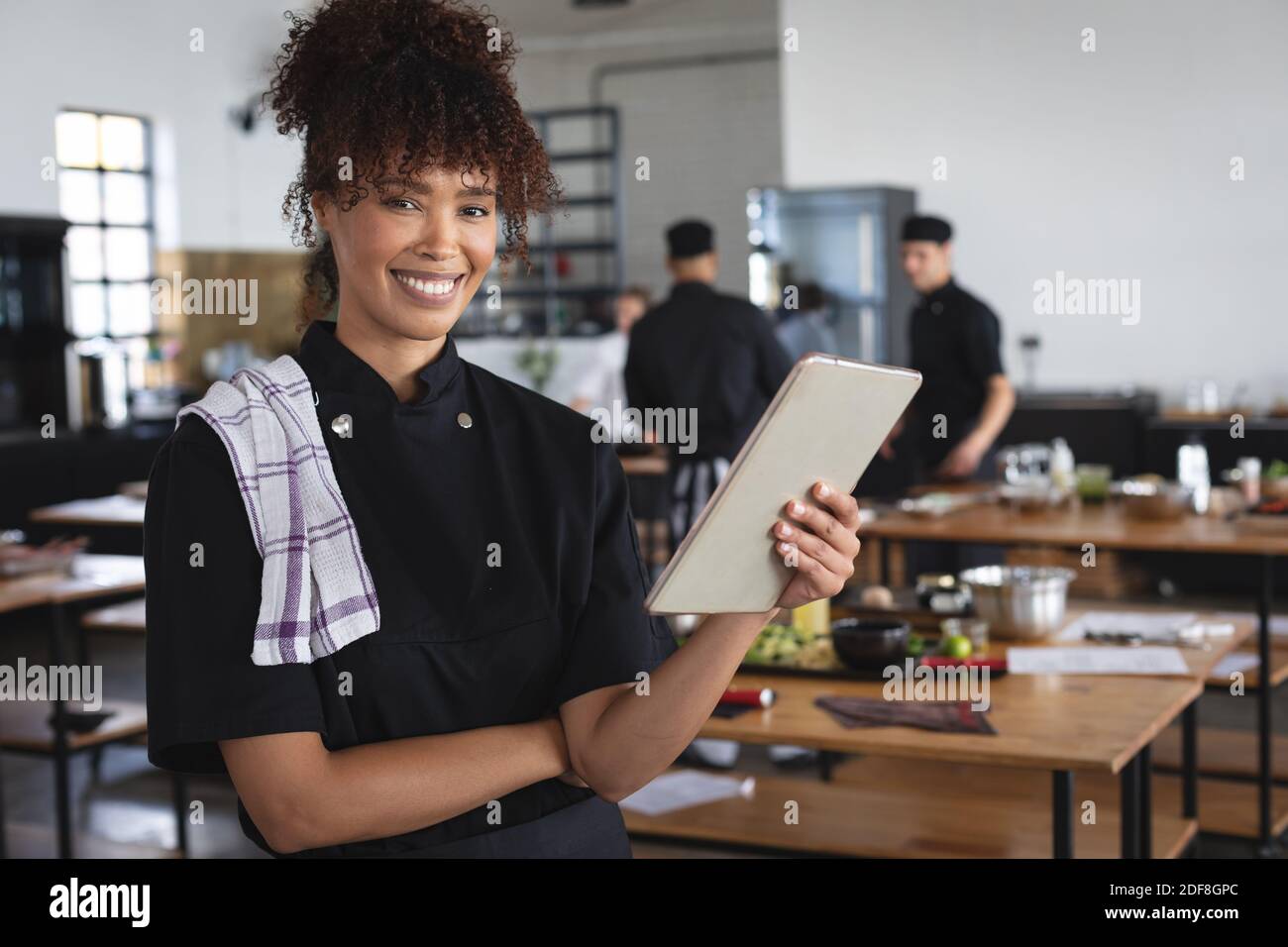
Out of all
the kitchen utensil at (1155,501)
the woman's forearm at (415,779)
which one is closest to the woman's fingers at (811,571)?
the woman's forearm at (415,779)

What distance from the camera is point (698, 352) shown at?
5.44 metres

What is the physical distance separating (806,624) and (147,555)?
210cm

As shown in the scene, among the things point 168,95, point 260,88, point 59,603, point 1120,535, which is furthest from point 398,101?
point 260,88

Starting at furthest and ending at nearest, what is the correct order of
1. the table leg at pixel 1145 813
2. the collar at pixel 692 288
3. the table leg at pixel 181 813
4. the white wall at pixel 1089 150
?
the white wall at pixel 1089 150
the collar at pixel 692 288
the table leg at pixel 181 813
the table leg at pixel 1145 813

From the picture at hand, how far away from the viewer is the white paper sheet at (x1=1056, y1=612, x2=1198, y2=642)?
10.8 ft

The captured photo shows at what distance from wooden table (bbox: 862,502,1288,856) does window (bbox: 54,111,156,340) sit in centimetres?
648

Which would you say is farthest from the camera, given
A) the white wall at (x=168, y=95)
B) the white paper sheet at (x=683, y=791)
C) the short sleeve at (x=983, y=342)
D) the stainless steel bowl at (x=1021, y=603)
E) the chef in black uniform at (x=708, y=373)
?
the white wall at (x=168, y=95)

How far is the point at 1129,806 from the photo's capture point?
2.70 meters

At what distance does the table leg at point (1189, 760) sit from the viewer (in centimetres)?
336

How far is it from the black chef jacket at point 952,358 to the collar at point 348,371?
4.39 metres

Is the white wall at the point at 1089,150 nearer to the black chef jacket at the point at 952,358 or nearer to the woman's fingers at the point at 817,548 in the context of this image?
the black chef jacket at the point at 952,358

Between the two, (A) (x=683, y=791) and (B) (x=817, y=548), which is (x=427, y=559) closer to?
(B) (x=817, y=548)

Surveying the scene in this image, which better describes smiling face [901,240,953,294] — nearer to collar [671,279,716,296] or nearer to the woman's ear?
collar [671,279,716,296]
